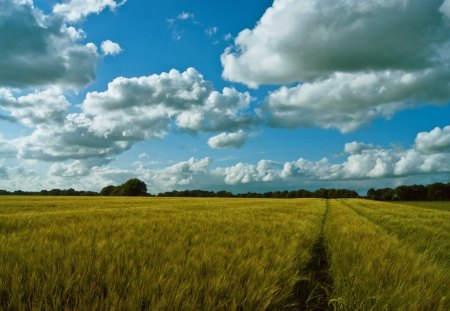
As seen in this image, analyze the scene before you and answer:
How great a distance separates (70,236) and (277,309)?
156 inches

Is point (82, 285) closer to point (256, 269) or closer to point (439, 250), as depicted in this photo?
point (256, 269)

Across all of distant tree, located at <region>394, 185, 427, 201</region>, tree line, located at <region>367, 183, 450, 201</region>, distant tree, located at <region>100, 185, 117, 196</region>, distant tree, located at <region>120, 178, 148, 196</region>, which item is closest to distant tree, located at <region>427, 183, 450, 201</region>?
tree line, located at <region>367, 183, 450, 201</region>

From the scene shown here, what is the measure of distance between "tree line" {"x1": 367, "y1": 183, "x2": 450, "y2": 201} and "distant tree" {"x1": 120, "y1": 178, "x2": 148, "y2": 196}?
9286 centimetres

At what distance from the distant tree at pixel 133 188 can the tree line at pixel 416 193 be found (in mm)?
92860

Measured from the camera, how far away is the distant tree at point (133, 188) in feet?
373

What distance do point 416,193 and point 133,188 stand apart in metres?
106

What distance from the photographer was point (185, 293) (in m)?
2.48

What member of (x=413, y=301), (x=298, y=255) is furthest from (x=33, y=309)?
(x=298, y=255)

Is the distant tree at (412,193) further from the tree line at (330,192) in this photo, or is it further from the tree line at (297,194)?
the tree line at (297,194)

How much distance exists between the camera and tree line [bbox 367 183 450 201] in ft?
410

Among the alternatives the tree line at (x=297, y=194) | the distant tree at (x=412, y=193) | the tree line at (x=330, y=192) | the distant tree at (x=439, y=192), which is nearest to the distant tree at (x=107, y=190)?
the tree line at (x=330, y=192)

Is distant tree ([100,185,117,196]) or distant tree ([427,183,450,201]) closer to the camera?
distant tree ([100,185,117,196])

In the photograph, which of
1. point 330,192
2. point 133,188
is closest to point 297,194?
point 330,192

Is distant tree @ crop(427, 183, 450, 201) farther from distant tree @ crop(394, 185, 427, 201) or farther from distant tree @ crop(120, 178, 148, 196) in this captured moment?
distant tree @ crop(120, 178, 148, 196)
